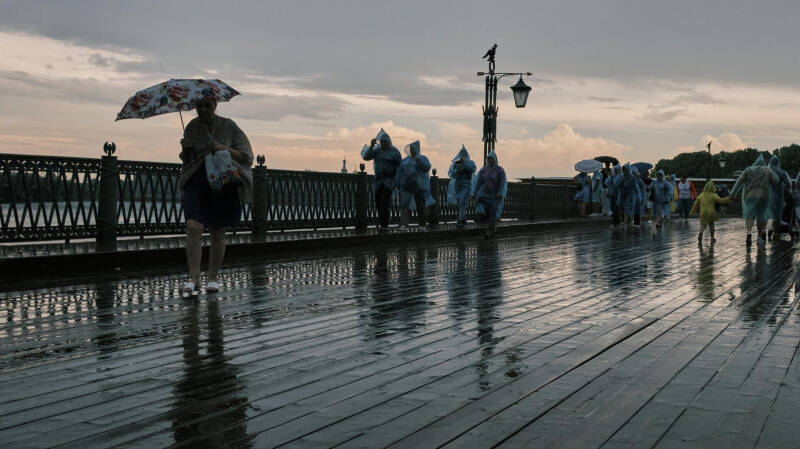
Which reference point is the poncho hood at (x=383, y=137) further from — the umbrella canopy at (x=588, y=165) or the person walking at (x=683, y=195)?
the person walking at (x=683, y=195)

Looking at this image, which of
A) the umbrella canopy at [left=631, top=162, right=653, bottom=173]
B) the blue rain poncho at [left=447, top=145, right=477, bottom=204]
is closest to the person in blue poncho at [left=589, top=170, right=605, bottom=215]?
the umbrella canopy at [left=631, top=162, right=653, bottom=173]

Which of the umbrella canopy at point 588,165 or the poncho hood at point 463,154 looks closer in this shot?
the poncho hood at point 463,154

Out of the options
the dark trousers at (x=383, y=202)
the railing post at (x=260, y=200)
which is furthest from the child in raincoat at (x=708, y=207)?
the railing post at (x=260, y=200)

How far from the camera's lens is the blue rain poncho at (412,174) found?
2194cm

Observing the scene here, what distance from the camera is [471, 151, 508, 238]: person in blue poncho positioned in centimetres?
2098

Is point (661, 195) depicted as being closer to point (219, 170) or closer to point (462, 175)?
point (462, 175)

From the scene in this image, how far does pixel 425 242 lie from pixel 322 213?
2408 mm

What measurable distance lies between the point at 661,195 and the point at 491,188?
15337 mm

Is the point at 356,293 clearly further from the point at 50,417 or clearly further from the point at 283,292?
the point at 50,417

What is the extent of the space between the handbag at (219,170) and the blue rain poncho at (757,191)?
1332cm

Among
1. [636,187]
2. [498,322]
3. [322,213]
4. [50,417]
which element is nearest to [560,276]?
[498,322]

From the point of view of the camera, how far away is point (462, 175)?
24.4m

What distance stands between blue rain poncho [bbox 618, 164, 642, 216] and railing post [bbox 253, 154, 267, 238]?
13417 mm

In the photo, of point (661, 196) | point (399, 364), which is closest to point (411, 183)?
point (661, 196)
